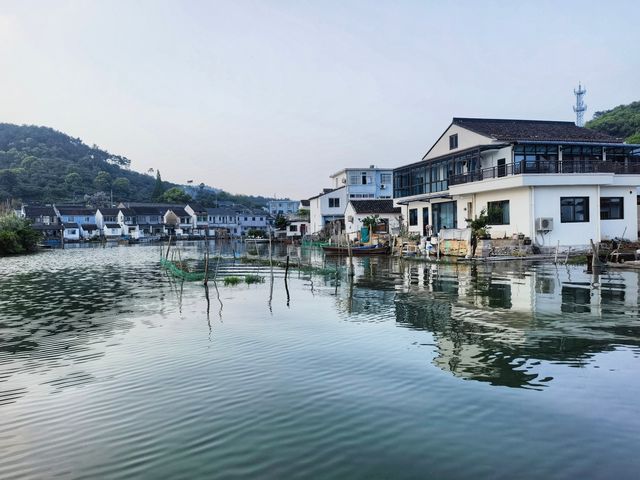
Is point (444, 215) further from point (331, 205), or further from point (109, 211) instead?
point (109, 211)

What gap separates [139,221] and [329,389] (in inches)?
4078

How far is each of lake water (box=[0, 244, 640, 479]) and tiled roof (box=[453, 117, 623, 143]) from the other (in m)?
19.1

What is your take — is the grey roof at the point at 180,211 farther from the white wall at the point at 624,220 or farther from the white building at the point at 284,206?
the white wall at the point at 624,220

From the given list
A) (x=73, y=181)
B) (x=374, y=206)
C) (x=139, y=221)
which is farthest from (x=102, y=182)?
(x=374, y=206)

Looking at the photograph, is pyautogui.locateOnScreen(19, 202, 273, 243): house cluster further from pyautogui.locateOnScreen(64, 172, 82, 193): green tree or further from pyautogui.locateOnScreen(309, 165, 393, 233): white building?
pyautogui.locateOnScreen(309, 165, 393, 233): white building

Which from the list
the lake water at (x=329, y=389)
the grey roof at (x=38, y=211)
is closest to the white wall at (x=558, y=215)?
the lake water at (x=329, y=389)

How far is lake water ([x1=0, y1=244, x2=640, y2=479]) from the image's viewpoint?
6.25 meters

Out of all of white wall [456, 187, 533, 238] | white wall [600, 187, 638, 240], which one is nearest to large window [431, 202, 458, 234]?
white wall [456, 187, 533, 238]

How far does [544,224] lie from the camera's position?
3027 centimetres

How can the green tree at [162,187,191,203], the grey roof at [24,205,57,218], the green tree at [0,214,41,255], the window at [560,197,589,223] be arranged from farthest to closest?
the green tree at [162,187,191,203]
the grey roof at [24,205,57,218]
the green tree at [0,214,41,255]
the window at [560,197,589,223]

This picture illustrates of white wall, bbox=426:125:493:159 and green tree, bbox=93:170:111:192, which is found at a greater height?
green tree, bbox=93:170:111:192

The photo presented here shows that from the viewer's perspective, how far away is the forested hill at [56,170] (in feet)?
400

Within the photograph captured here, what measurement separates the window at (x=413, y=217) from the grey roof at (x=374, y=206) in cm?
742

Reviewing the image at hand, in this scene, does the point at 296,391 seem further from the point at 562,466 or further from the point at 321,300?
the point at 321,300
